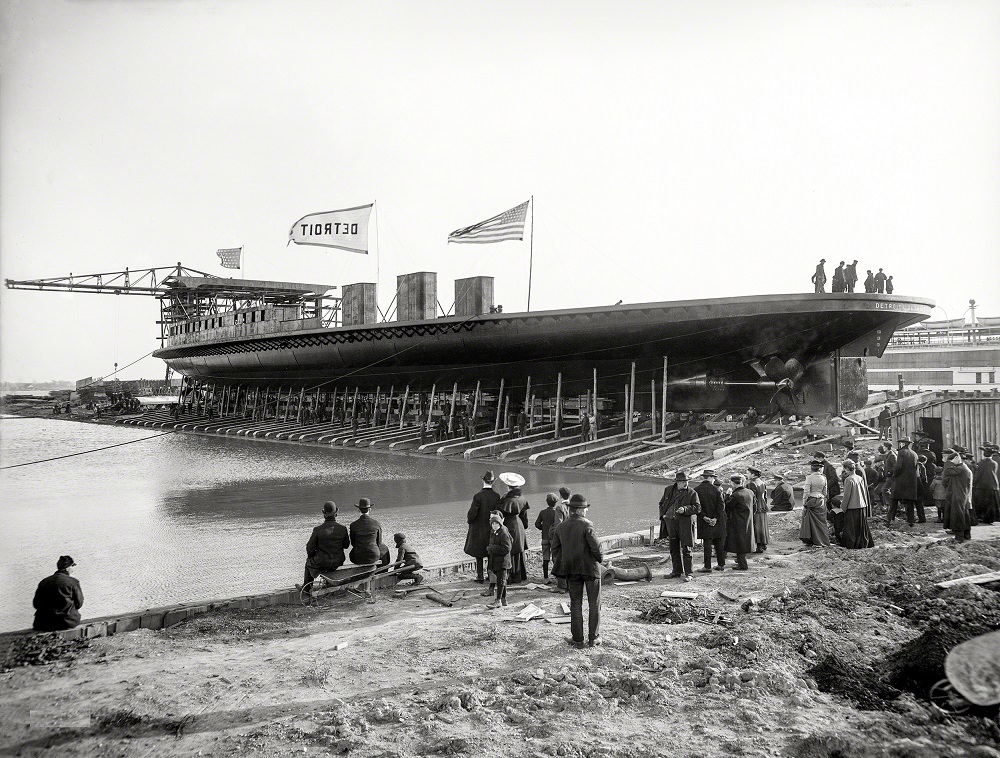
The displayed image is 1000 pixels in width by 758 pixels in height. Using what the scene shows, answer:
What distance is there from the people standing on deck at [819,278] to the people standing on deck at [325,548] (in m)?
16.0

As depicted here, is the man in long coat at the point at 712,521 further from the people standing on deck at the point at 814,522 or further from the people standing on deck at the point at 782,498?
the people standing on deck at the point at 782,498

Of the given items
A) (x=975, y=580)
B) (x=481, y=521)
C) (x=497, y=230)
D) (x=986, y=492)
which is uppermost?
(x=497, y=230)

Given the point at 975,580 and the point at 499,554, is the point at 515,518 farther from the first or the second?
the point at 975,580

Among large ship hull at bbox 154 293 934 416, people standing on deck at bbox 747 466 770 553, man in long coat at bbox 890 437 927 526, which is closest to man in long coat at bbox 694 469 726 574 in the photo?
people standing on deck at bbox 747 466 770 553

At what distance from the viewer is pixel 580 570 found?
5980 mm

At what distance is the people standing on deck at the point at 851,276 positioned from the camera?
19422 millimetres

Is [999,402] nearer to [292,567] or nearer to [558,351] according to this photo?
[558,351]

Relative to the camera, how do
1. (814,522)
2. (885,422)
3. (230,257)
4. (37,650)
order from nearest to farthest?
(37,650) → (814,522) → (885,422) → (230,257)

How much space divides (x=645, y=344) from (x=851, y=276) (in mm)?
5978

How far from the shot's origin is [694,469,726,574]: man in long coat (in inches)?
335

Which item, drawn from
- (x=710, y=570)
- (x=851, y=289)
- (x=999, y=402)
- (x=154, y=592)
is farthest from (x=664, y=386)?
(x=154, y=592)

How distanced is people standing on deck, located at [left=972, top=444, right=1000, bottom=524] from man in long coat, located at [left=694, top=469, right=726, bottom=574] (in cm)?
504

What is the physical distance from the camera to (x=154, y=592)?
26.6 feet

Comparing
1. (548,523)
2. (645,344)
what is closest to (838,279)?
(645,344)
